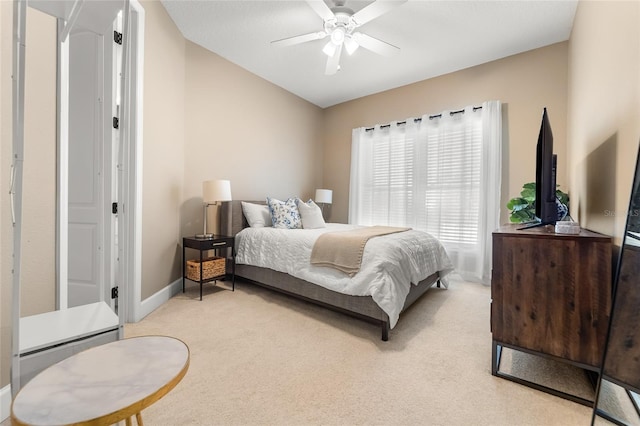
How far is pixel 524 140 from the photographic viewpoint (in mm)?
3408

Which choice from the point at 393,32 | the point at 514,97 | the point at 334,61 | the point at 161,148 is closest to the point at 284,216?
the point at 161,148

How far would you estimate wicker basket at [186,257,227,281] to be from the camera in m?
2.90

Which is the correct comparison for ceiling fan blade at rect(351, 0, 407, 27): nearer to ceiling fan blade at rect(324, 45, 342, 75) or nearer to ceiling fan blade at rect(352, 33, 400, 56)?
ceiling fan blade at rect(352, 33, 400, 56)

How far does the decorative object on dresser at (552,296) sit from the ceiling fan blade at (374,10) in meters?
1.84

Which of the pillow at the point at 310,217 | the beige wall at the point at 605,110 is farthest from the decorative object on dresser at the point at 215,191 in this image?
the beige wall at the point at 605,110

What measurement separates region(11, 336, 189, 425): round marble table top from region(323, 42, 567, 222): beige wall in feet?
12.8

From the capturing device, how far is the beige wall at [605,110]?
1.39 m

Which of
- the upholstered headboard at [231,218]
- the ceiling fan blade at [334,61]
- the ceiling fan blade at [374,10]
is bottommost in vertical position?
the upholstered headboard at [231,218]

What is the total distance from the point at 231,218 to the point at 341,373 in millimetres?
2290

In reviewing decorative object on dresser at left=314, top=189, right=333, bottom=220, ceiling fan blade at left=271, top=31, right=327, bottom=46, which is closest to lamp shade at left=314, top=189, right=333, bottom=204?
decorative object on dresser at left=314, top=189, right=333, bottom=220

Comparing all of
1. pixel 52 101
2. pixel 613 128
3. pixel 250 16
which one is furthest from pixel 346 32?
pixel 52 101

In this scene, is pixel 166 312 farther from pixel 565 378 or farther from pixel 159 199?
pixel 565 378

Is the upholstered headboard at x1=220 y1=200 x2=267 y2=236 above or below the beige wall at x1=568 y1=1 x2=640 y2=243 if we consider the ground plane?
below

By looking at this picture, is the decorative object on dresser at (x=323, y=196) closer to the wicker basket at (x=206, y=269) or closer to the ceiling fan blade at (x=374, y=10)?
the wicker basket at (x=206, y=269)
